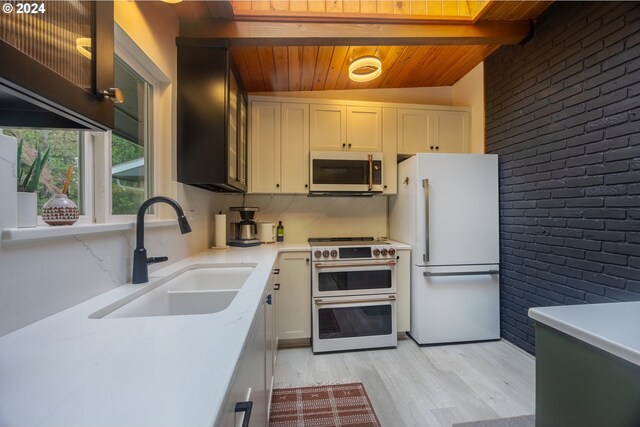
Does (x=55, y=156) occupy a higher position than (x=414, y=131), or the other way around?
(x=414, y=131)

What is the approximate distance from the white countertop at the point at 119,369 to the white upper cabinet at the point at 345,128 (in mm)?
2172

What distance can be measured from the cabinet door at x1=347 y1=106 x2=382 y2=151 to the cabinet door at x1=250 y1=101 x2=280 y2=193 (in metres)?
0.74

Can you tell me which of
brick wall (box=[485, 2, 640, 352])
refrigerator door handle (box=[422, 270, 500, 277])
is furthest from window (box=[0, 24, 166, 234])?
brick wall (box=[485, 2, 640, 352])

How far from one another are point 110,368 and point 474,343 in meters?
2.79

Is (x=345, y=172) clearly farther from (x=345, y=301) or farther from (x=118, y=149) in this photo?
(x=118, y=149)

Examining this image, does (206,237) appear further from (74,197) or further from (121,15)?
(121,15)

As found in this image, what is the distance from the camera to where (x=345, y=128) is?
2742mm

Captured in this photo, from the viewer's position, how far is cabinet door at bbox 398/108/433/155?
2.81 metres

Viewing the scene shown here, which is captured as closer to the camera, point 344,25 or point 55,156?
point 55,156

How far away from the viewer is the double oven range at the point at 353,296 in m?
2.34

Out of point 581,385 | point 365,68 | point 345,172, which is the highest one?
point 365,68

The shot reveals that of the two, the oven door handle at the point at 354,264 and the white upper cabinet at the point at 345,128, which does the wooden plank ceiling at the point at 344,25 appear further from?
the oven door handle at the point at 354,264

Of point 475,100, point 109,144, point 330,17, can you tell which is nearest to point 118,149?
point 109,144

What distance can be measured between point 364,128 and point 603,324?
229 cm
